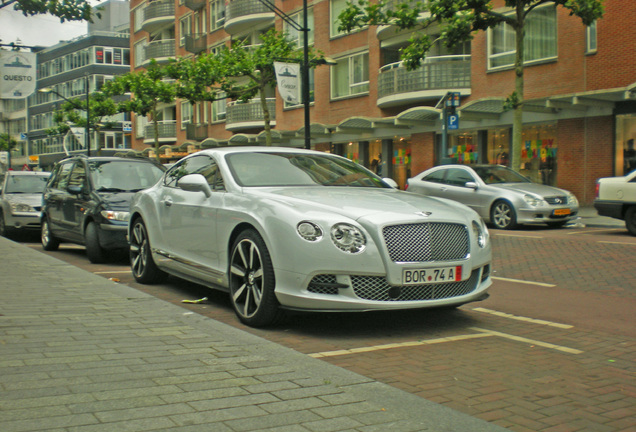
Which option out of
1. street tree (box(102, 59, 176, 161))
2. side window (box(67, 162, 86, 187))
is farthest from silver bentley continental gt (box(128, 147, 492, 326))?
street tree (box(102, 59, 176, 161))

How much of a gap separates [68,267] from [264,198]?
4138 millimetres

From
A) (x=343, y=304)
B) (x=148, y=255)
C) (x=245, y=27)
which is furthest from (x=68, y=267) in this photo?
(x=245, y=27)

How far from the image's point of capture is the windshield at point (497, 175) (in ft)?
54.7

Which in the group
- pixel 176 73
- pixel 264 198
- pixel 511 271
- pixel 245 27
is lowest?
pixel 511 271

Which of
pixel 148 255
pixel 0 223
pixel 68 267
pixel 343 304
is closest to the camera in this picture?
pixel 343 304

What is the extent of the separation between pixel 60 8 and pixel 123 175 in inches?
199

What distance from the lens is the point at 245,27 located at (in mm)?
40938

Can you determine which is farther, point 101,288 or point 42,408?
point 101,288

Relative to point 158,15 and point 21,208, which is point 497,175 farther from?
point 158,15

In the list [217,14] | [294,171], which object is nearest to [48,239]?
[294,171]

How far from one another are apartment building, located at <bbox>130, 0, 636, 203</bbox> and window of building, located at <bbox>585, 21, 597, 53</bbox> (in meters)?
0.03

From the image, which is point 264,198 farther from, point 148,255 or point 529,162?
point 529,162

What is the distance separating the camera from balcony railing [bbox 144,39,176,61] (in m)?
50.8

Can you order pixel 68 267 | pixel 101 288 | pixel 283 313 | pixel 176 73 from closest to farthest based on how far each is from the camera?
pixel 283 313
pixel 101 288
pixel 68 267
pixel 176 73
